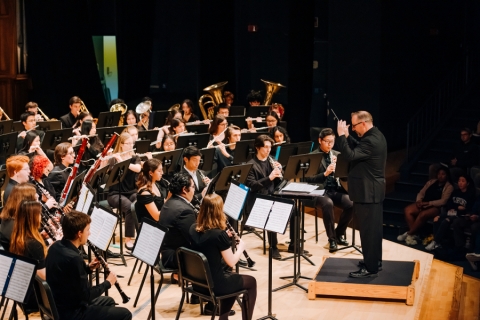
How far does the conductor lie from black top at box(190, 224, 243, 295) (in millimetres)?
1540

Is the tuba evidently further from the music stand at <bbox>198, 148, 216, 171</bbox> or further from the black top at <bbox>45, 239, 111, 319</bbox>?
the black top at <bbox>45, 239, 111, 319</bbox>

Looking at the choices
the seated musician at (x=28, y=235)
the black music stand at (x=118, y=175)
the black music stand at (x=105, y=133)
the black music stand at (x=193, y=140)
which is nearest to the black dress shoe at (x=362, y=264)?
the black music stand at (x=118, y=175)

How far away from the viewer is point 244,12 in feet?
48.9

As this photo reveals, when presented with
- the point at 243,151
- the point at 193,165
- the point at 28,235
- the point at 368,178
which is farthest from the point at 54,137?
→ the point at 368,178

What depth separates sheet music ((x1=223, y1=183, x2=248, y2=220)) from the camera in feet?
21.6

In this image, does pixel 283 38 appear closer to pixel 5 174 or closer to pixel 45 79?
pixel 45 79

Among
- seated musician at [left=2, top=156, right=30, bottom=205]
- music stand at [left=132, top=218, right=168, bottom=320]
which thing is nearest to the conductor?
music stand at [left=132, top=218, right=168, bottom=320]

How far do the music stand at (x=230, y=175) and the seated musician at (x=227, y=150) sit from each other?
4.68 ft

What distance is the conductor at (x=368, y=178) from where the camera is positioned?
262 inches

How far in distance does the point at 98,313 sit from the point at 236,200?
183 cm

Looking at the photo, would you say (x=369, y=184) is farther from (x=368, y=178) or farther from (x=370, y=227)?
(x=370, y=227)

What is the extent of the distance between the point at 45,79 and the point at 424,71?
6.65m

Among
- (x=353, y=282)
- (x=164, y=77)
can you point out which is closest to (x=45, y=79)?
(x=164, y=77)

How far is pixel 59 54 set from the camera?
1371 centimetres
